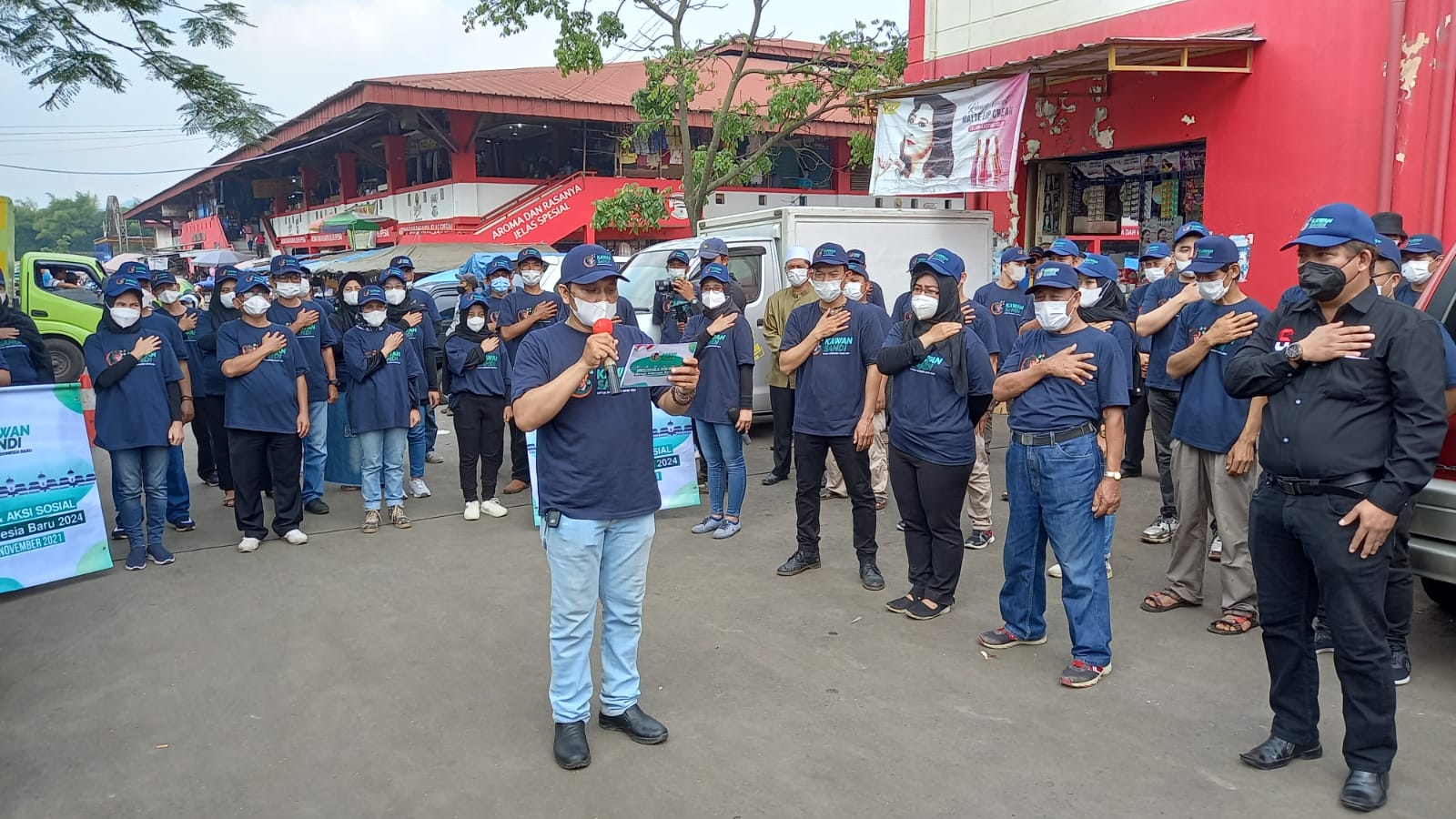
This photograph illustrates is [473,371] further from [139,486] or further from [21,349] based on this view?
[21,349]

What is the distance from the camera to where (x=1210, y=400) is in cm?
512

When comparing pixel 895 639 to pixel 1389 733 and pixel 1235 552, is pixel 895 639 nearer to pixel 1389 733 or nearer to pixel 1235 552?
pixel 1235 552

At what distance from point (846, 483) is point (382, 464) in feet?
12.0

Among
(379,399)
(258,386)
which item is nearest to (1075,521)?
(379,399)

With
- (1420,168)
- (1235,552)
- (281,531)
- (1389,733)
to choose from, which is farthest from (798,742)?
(1420,168)

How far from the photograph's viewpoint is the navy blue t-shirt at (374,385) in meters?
7.24

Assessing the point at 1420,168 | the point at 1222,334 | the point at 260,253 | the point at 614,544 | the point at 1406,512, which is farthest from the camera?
the point at 260,253

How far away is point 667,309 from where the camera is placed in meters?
9.05

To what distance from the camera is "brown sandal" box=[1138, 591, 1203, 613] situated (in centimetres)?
536

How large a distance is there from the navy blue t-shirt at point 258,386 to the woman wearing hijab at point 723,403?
2.82m

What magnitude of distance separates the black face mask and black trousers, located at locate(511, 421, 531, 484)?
20.4 feet

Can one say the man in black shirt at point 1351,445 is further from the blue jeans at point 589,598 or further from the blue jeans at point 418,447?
the blue jeans at point 418,447

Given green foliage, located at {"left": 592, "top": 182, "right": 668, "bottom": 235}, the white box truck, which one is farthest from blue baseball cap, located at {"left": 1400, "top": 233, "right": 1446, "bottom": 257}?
green foliage, located at {"left": 592, "top": 182, "right": 668, "bottom": 235}

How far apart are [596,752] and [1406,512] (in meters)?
3.48
